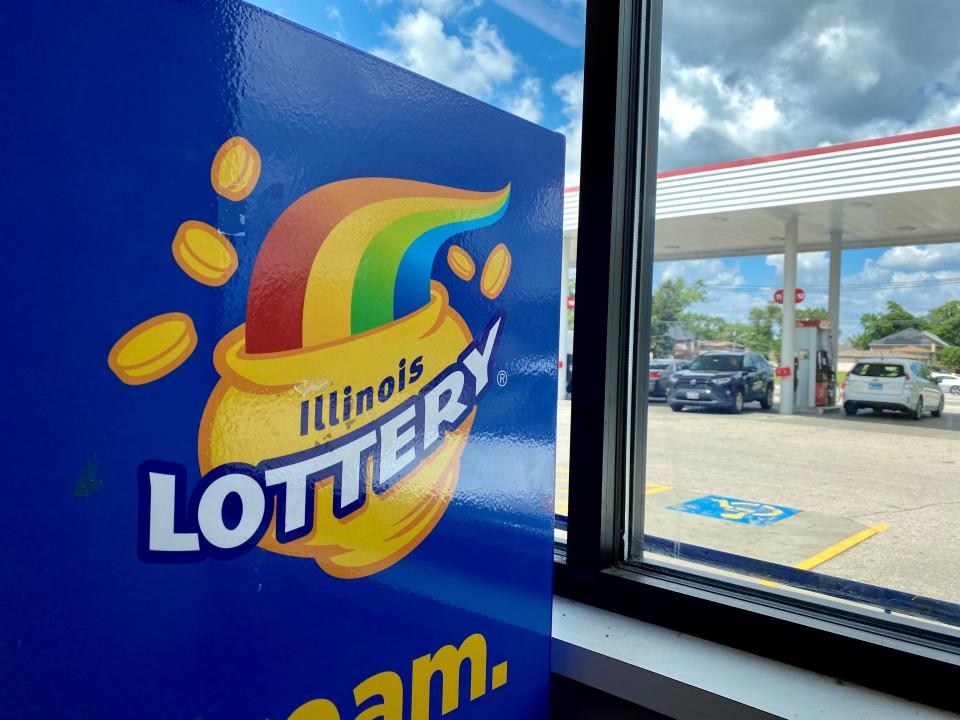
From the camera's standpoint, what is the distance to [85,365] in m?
0.70

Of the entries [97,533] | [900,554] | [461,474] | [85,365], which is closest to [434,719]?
[461,474]

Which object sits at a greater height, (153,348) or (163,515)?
(153,348)

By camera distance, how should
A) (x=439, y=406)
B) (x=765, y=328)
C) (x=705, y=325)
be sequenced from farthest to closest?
(x=705, y=325) < (x=765, y=328) < (x=439, y=406)

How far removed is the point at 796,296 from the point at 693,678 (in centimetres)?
75

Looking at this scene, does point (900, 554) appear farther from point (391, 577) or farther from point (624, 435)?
point (391, 577)

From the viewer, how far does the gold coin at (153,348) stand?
0.72 meters

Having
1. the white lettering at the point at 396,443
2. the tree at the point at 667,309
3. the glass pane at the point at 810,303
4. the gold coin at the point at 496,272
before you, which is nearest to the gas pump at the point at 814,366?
the glass pane at the point at 810,303

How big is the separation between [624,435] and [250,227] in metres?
1.01

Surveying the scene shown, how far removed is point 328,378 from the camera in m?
0.91

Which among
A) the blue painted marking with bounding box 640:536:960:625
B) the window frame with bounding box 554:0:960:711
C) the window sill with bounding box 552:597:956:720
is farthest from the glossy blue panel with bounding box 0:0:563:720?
the blue painted marking with bounding box 640:536:960:625

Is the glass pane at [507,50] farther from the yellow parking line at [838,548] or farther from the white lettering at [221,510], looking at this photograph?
the white lettering at [221,510]

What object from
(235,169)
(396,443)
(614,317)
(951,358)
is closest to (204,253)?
(235,169)

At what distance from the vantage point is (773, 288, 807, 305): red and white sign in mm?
1370

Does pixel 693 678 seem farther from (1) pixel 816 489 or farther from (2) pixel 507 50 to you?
(2) pixel 507 50
